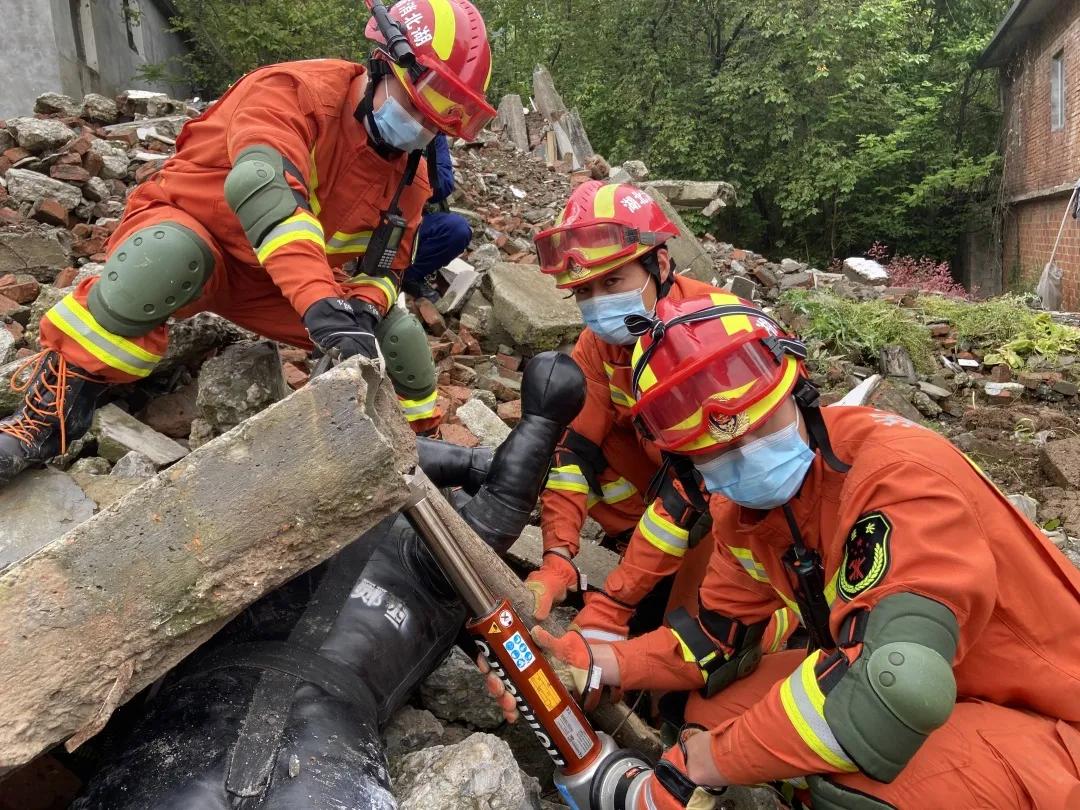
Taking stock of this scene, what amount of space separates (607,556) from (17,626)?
88.3 inches

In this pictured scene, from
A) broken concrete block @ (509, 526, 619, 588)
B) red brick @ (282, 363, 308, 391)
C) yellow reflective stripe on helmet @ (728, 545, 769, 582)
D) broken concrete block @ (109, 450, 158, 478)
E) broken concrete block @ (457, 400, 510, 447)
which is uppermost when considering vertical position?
broken concrete block @ (109, 450, 158, 478)

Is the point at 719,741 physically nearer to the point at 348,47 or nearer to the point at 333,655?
the point at 333,655

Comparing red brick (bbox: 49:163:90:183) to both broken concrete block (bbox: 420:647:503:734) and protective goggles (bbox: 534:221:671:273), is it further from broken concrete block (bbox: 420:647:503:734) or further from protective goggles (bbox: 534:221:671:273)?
broken concrete block (bbox: 420:647:503:734)

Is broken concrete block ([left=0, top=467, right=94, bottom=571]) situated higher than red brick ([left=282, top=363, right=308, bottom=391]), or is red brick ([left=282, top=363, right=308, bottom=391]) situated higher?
broken concrete block ([left=0, top=467, right=94, bottom=571])

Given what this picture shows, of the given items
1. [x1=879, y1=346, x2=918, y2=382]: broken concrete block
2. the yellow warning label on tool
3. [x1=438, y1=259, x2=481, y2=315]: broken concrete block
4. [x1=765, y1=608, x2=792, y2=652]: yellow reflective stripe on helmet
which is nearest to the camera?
the yellow warning label on tool

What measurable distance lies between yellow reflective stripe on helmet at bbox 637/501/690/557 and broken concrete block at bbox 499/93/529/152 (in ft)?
30.6

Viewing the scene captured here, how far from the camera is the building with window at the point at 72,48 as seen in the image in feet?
28.9

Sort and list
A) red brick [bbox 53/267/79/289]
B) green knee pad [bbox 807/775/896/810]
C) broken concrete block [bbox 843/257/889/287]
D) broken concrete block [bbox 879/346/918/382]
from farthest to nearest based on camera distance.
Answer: broken concrete block [bbox 843/257/889/287] → broken concrete block [bbox 879/346/918/382] → red brick [bbox 53/267/79/289] → green knee pad [bbox 807/775/896/810]

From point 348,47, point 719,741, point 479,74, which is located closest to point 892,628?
point 719,741

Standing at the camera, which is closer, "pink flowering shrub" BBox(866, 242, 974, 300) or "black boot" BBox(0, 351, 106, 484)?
"black boot" BBox(0, 351, 106, 484)

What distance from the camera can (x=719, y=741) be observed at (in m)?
1.82

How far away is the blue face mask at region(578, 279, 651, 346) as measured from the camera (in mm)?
2875

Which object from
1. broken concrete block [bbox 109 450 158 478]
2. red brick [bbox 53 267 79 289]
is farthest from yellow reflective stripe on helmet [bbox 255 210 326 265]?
red brick [bbox 53 267 79 289]

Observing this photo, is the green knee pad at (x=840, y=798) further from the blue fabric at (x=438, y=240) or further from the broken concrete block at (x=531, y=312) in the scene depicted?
the broken concrete block at (x=531, y=312)
